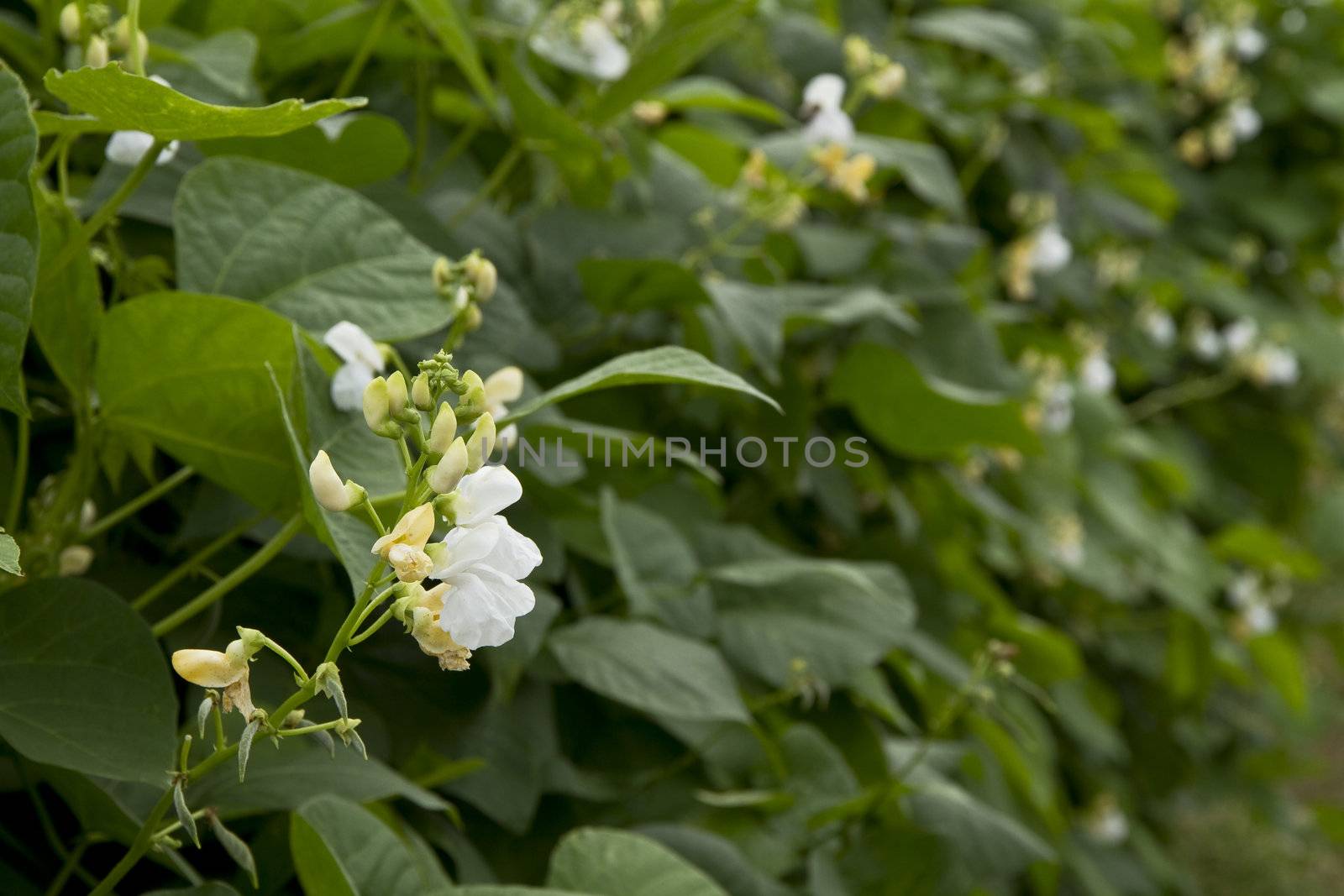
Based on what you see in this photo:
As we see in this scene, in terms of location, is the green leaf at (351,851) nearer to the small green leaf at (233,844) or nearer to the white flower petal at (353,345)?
the small green leaf at (233,844)

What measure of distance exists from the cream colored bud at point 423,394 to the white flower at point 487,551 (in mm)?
57

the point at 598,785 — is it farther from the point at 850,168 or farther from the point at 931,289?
the point at 931,289

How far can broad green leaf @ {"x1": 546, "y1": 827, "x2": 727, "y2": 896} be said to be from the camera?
73cm

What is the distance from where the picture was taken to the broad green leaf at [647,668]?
86 centimetres

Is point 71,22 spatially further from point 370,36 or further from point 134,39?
point 370,36

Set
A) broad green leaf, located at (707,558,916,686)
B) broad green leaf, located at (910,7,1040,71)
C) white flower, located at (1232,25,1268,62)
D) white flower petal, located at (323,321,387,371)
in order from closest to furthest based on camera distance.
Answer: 1. white flower petal, located at (323,321,387,371)
2. broad green leaf, located at (707,558,916,686)
3. broad green leaf, located at (910,7,1040,71)
4. white flower, located at (1232,25,1268,62)

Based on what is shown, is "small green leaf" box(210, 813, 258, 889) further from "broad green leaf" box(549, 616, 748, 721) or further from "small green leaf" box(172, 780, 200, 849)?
"broad green leaf" box(549, 616, 748, 721)

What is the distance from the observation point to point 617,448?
949 millimetres

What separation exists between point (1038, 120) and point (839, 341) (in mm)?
795

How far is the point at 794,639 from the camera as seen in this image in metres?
1.08

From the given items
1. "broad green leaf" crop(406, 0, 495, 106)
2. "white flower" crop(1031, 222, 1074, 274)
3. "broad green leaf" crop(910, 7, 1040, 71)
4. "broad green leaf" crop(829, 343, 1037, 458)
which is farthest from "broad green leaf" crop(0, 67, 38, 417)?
"white flower" crop(1031, 222, 1074, 274)

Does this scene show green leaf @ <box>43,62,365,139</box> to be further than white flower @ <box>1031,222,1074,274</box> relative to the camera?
No

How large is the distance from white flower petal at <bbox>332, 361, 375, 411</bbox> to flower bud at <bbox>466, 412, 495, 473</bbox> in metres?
0.16

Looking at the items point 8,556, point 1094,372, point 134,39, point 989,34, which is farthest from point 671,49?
point 1094,372
